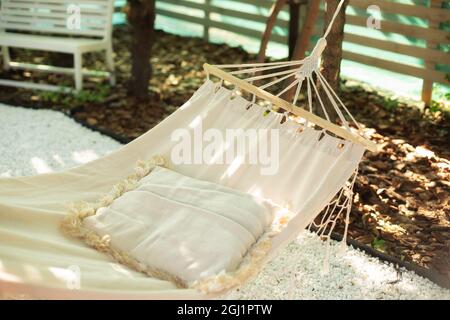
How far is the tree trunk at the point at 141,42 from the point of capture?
4141 millimetres

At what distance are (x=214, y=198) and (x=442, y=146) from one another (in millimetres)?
1877

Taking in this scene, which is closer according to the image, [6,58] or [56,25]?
[6,58]

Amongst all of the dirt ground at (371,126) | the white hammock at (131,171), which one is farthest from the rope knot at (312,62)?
the dirt ground at (371,126)

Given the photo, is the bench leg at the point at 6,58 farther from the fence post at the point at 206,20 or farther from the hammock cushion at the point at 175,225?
the hammock cushion at the point at 175,225

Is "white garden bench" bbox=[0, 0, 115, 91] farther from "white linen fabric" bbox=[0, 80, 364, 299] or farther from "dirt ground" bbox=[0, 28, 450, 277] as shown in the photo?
"white linen fabric" bbox=[0, 80, 364, 299]

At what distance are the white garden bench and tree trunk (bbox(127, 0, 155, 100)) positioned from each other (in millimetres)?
369

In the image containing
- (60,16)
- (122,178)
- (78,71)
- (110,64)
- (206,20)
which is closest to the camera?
(122,178)

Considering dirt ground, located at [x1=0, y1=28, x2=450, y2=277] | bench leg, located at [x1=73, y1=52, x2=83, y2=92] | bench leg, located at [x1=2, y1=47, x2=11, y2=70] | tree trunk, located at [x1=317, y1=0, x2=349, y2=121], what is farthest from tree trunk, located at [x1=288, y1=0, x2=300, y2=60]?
bench leg, located at [x1=2, y1=47, x2=11, y2=70]

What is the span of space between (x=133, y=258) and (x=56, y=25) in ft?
10.7

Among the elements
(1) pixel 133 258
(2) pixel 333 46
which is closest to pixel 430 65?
(2) pixel 333 46

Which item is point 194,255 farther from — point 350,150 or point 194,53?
point 194,53

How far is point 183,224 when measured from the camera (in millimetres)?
2244

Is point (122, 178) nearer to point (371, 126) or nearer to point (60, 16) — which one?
point (371, 126)

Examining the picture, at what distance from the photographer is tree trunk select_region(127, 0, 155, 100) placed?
4141mm
